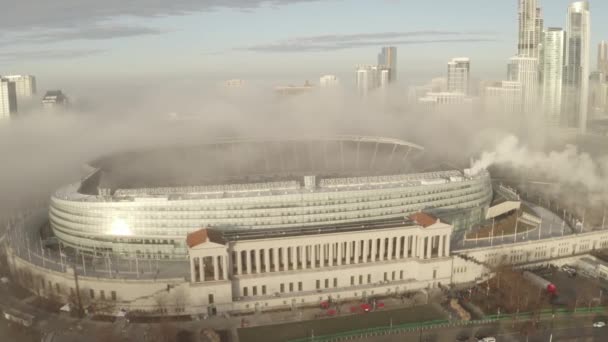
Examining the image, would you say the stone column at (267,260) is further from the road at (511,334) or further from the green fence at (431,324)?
the road at (511,334)

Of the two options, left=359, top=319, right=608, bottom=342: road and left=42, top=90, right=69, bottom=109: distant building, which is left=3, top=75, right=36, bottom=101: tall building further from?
left=359, top=319, right=608, bottom=342: road

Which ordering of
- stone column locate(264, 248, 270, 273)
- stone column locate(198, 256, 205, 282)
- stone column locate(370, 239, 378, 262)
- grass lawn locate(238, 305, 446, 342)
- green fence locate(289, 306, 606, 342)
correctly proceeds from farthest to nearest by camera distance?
stone column locate(370, 239, 378, 262)
stone column locate(264, 248, 270, 273)
stone column locate(198, 256, 205, 282)
grass lawn locate(238, 305, 446, 342)
green fence locate(289, 306, 606, 342)

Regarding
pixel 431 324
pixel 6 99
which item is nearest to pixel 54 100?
pixel 6 99

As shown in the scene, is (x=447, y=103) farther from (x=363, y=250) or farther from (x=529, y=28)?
(x=363, y=250)

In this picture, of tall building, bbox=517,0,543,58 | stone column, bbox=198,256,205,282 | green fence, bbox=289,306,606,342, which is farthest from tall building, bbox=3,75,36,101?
tall building, bbox=517,0,543,58

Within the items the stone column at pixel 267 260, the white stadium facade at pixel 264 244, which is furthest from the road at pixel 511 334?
the stone column at pixel 267 260
